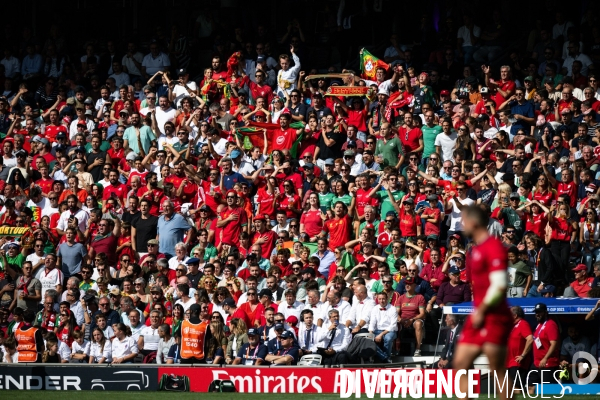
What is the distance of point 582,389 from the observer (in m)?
13.4

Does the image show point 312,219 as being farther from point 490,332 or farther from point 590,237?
point 490,332

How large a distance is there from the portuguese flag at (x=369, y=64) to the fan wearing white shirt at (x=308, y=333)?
6.77 metres

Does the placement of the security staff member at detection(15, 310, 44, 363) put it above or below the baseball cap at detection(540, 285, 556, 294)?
below

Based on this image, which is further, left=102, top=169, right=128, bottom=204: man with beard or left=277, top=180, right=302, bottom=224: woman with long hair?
left=102, top=169, right=128, bottom=204: man with beard

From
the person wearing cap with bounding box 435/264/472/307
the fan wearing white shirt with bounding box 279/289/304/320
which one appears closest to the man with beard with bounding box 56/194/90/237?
the fan wearing white shirt with bounding box 279/289/304/320

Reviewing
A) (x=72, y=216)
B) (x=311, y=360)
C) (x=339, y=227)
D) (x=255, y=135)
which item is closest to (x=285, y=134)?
(x=255, y=135)

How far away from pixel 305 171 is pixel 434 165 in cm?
229

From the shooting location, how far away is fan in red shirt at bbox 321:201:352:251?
17469mm

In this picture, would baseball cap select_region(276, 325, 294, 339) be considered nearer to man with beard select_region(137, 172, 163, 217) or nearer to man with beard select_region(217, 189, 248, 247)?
man with beard select_region(217, 189, 248, 247)

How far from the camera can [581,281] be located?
15211 mm

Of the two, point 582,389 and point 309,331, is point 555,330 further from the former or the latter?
point 309,331

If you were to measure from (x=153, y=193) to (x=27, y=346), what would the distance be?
4.05 meters

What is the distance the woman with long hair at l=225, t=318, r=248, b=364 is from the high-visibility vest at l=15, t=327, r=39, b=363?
2.89 metres

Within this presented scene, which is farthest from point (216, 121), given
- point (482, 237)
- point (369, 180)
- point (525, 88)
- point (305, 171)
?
point (482, 237)
